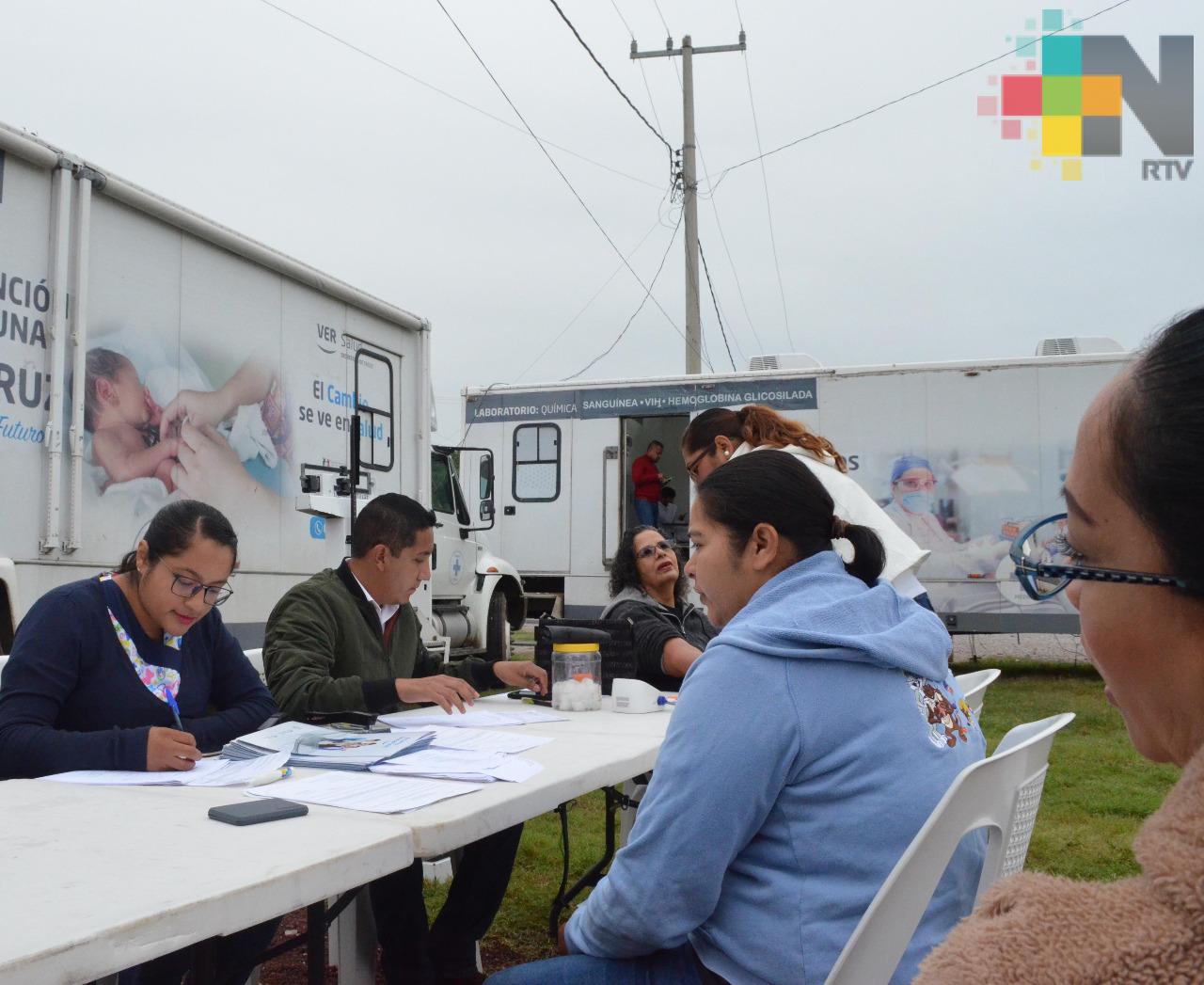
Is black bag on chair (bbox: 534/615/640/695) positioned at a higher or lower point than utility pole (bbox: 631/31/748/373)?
lower

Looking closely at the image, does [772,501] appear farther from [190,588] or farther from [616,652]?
[616,652]

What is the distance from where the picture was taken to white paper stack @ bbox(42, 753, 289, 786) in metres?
2.04

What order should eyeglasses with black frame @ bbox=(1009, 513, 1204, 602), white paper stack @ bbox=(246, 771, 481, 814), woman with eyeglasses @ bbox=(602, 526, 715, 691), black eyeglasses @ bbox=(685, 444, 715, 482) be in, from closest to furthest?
eyeglasses with black frame @ bbox=(1009, 513, 1204, 602), white paper stack @ bbox=(246, 771, 481, 814), black eyeglasses @ bbox=(685, 444, 715, 482), woman with eyeglasses @ bbox=(602, 526, 715, 691)

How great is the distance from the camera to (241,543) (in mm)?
5328

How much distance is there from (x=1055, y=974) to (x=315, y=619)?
9.21 feet

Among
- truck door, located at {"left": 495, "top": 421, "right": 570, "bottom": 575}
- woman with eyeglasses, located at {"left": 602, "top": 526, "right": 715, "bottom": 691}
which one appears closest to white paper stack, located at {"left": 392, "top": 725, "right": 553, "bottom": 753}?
woman with eyeglasses, located at {"left": 602, "top": 526, "right": 715, "bottom": 691}

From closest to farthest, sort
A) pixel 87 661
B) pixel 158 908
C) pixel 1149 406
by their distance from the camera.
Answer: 1. pixel 1149 406
2. pixel 158 908
3. pixel 87 661

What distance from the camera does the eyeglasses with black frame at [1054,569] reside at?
0.69 meters

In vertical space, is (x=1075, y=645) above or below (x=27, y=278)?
below

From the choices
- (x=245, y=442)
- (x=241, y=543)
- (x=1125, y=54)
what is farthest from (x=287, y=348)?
(x=1125, y=54)

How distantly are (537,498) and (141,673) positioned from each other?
824 centimetres

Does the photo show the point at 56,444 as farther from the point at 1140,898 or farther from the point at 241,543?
the point at 1140,898

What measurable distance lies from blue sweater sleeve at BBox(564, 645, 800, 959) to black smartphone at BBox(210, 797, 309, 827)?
0.57 m

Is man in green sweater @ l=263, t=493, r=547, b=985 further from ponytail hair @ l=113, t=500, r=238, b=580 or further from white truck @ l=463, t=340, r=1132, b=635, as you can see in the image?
white truck @ l=463, t=340, r=1132, b=635
